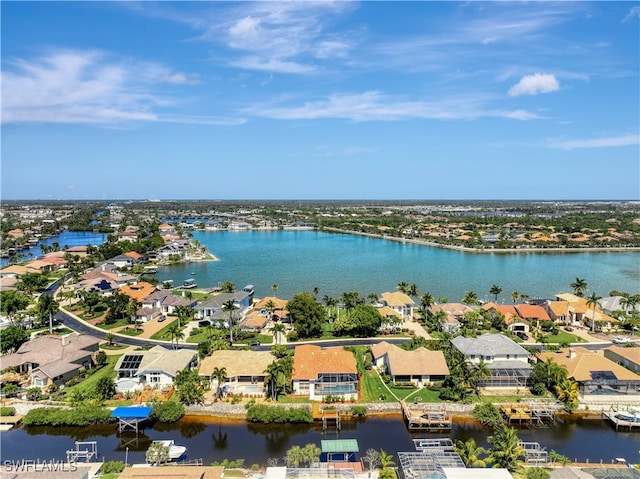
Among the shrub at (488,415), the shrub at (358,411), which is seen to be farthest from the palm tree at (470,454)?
the shrub at (358,411)

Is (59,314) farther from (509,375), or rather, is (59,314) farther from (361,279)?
(509,375)

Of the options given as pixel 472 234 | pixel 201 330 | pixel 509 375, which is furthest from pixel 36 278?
pixel 472 234

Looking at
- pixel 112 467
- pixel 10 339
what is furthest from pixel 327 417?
pixel 10 339

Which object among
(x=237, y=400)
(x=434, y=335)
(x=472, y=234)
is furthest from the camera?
(x=472, y=234)

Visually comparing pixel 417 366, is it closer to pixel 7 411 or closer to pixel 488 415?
pixel 488 415

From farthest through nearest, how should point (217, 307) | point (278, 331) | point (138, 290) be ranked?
point (138, 290), point (217, 307), point (278, 331)

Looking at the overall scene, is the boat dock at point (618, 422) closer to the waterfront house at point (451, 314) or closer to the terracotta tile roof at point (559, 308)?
the waterfront house at point (451, 314)

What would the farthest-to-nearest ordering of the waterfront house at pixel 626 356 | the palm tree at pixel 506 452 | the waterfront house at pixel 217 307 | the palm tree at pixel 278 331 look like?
the waterfront house at pixel 217 307
the palm tree at pixel 278 331
the waterfront house at pixel 626 356
the palm tree at pixel 506 452
